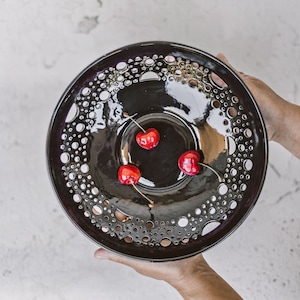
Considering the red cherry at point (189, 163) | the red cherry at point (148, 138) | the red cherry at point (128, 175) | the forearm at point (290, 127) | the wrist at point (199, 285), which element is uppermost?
the forearm at point (290, 127)

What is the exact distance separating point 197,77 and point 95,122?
0.18 meters

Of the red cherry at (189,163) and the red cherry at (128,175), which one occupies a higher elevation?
the red cherry at (189,163)

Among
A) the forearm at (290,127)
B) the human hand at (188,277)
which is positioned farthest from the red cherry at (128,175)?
the forearm at (290,127)

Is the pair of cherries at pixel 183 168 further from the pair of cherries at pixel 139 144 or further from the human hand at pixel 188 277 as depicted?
the human hand at pixel 188 277

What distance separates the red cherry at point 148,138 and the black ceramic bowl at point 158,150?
0.07 feet

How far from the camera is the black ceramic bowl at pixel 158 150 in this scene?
0.82m

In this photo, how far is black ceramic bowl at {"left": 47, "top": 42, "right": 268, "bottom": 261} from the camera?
2.68 feet

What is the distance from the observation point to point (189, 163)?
0.84 metres

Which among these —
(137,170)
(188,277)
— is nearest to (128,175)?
(137,170)

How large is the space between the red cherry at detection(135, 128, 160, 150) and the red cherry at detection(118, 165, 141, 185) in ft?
0.14

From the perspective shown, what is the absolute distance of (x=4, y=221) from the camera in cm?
100

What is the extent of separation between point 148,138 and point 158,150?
0.14ft

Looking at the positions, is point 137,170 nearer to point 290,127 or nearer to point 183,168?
point 183,168

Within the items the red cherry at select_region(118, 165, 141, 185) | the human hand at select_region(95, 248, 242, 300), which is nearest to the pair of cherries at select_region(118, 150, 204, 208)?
the red cherry at select_region(118, 165, 141, 185)
